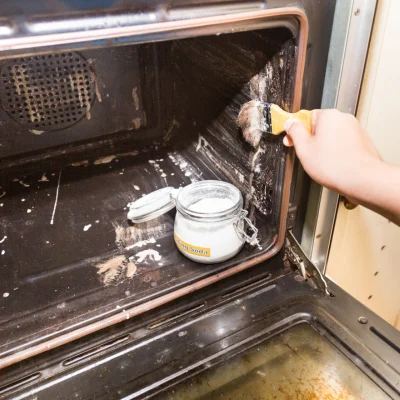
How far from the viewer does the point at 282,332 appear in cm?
76

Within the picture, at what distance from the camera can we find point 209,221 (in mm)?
815

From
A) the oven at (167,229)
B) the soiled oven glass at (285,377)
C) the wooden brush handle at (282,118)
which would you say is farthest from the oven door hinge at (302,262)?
the wooden brush handle at (282,118)

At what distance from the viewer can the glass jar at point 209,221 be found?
825 millimetres

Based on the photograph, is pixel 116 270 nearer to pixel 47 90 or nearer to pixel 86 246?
pixel 86 246

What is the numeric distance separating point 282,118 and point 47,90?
0.66 metres

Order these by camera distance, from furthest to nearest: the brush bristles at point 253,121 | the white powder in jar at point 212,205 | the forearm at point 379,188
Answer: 1. the white powder in jar at point 212,205
2. the brush bristles at point 253,121
3. the forearm at point 379,188

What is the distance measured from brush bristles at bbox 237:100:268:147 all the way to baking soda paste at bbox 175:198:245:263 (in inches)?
5.5

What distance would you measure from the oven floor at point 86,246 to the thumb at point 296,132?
0.26 metres

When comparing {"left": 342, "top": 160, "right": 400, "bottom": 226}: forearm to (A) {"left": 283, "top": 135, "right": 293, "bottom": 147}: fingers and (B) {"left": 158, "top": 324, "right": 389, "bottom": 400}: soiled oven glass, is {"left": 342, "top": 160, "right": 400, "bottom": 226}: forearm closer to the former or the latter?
(A) {"left": 283, "top": 135, "right": 293, "bottom": 147}: fingers

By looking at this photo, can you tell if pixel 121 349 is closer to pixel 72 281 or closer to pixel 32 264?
pixel 72 281

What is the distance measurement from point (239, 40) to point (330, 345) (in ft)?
1.87

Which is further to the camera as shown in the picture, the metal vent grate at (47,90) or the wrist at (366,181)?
the metal vent grate at (47,90)

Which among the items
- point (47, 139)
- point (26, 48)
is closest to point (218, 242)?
point (26, 48)

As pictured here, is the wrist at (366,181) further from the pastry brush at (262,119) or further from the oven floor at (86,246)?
the oven floor at (86,246)
